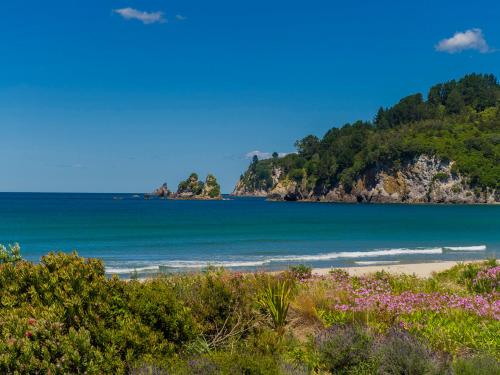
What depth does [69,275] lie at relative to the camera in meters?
6.46

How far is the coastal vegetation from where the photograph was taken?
5445mm

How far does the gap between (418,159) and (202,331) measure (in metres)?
148

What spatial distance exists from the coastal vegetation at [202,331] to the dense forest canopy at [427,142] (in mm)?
143553

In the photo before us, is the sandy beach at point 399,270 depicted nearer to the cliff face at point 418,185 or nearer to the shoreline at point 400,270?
the shoreline at point 400,270

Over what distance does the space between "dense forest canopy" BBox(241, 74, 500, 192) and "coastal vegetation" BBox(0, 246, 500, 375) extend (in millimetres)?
143553

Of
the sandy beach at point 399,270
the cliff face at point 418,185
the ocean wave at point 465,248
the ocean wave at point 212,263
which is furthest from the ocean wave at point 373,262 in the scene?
the cliff face at point 418,185

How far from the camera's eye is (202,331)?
7699 millimetres

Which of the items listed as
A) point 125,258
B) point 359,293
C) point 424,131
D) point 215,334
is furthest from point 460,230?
point 424,131

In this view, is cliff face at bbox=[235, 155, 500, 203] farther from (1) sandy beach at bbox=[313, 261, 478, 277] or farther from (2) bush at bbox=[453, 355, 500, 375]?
(2) bush at bbox=[453, 355, 500, 375]

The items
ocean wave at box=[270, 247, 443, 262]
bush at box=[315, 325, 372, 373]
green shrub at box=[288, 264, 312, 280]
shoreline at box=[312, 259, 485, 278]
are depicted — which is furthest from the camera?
ocean wave at box=[270, 247, 443, 262]

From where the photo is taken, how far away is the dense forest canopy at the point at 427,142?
14612 centimetres

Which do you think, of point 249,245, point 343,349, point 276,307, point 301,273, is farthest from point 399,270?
point 249,245

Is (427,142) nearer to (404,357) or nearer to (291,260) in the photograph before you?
(291,260)

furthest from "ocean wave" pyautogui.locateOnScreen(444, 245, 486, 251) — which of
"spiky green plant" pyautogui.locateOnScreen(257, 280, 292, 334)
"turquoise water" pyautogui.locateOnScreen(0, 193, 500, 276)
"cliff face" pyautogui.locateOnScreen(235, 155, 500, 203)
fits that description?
"cliff face" pyautogui.locateOnScreen(235, 155, 500, 203)
